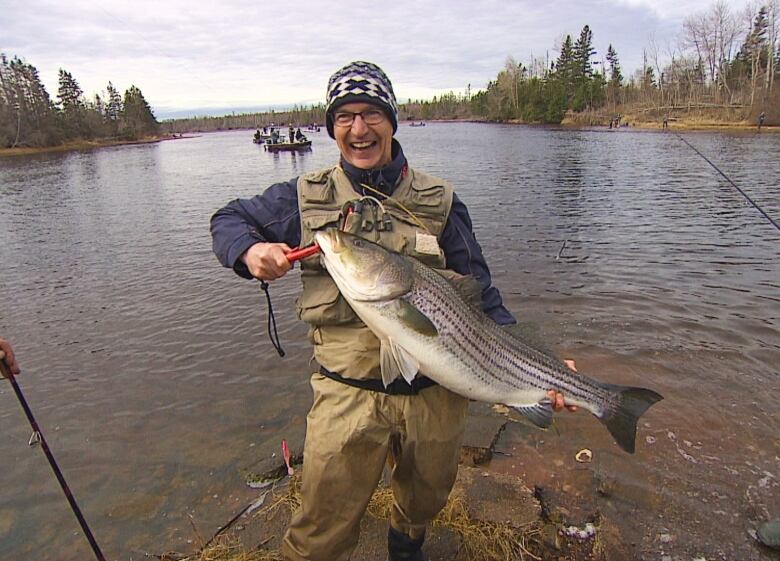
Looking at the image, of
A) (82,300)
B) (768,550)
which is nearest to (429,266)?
(768,550)

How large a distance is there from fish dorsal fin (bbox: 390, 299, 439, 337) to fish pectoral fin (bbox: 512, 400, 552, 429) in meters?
0.97

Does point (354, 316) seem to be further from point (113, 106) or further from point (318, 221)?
point (113, 106)

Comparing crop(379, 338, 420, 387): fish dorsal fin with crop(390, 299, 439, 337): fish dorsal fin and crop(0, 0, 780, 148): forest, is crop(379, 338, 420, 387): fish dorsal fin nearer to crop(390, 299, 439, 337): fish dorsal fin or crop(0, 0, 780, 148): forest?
crop(390, 299, 439, 337): fish dorsal fin

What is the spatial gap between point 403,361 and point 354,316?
39 centimetres

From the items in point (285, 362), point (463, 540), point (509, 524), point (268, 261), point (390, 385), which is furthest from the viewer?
point (285, 362)

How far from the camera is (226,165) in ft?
137

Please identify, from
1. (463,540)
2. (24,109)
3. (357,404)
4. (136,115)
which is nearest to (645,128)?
(463,540)

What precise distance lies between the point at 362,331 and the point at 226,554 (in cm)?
220

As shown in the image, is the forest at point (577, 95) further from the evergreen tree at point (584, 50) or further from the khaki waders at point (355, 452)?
the khaki waders at point (355, 452)

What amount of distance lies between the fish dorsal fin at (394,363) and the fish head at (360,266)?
0.83 feet

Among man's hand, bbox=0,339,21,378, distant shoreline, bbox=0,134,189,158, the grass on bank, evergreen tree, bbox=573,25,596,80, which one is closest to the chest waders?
the grass on bank

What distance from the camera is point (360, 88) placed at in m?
2.87

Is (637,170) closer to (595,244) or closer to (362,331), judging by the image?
(595,244)

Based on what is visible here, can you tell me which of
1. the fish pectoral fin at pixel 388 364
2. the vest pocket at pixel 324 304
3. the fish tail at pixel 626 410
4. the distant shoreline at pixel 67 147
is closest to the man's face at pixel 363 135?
the vest pocket at pixel 324 304
